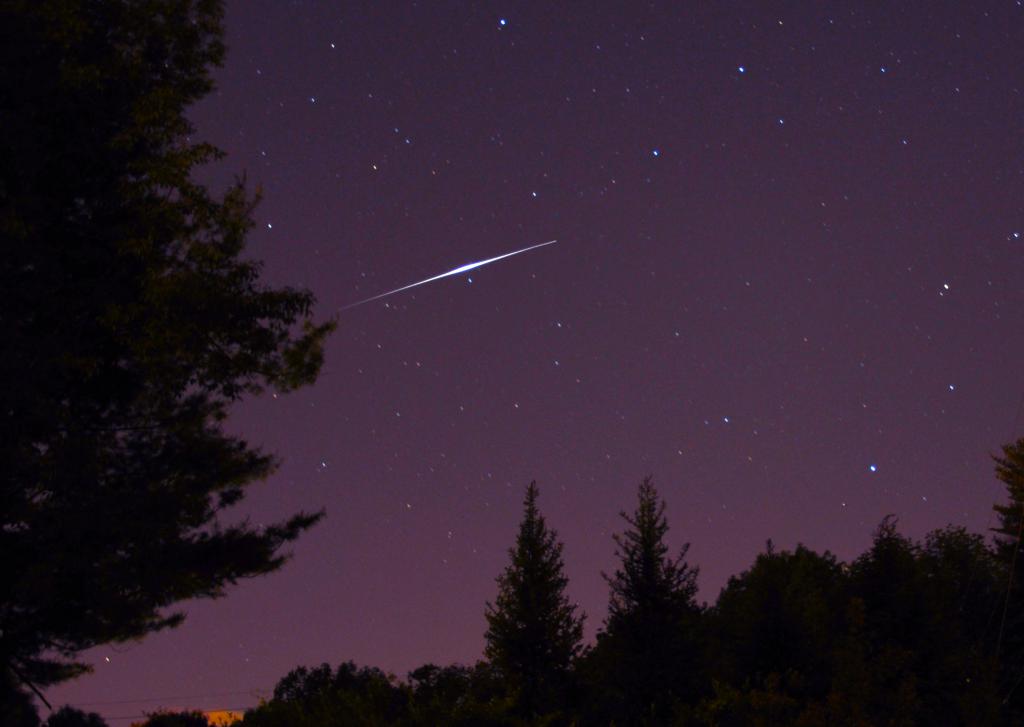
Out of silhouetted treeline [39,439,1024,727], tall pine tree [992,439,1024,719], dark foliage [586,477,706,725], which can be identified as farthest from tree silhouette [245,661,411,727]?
tall pine tree [992,439,1024,719]

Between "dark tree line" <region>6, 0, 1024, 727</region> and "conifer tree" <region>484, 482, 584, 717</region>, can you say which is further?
"conifer tree" <region>484, 482, 584, 717</region>

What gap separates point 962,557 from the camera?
68.6m

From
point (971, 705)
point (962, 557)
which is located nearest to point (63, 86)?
point (971, 705)

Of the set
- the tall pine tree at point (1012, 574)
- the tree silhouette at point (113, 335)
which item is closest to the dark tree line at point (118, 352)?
the tree silhouette at point (113, 335)

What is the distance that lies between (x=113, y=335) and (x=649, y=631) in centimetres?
1855

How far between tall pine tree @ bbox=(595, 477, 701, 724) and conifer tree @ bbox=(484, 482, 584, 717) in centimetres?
209

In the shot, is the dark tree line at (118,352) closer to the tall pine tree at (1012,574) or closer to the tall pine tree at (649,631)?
the tall pine tree at (649,631)

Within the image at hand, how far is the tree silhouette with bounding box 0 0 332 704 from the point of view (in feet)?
51.3

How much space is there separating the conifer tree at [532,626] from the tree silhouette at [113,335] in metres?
16.6

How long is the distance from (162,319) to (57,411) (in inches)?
73.0

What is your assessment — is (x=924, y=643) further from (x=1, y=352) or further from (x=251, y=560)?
(x=1, y=352)

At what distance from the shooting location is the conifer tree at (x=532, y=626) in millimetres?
33750

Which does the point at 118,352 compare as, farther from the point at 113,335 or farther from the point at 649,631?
the point at 649,631

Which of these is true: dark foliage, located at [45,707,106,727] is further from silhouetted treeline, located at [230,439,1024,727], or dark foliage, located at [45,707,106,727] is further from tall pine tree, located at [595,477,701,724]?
tall pine tree, located at [595,477,701,724]
